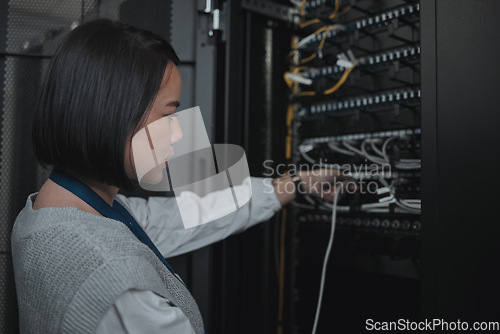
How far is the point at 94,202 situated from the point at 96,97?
7.6 inches

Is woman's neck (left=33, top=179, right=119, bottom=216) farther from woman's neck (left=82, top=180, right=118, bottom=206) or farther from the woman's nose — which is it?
the woman's nose

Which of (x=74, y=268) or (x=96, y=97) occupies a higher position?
(x=96, y=97)

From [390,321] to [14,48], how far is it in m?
1.28

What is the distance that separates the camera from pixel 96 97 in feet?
2.35

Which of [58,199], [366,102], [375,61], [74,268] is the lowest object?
[74,268]

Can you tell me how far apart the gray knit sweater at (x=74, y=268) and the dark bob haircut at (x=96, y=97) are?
104mm

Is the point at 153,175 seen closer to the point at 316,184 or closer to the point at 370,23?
the point at 316,184

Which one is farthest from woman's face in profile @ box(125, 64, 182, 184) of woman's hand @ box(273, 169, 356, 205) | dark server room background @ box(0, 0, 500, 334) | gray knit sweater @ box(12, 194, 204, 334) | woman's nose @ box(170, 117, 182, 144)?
woman's hand @ box(273, 169, 356, 205)

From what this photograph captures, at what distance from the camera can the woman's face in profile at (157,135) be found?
2.56ft

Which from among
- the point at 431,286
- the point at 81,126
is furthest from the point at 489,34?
the point at 81,126

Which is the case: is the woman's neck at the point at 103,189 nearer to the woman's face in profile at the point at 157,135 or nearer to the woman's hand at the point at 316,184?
the woman's face in profile at the point at 157,135

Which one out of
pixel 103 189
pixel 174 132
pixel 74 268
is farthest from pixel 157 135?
pixel 74 268

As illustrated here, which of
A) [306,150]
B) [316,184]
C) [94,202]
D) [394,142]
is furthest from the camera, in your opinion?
[306,150]

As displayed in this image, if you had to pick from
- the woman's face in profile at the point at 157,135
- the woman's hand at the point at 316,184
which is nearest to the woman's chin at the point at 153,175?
the woman's face in profile at the point at 157,135
